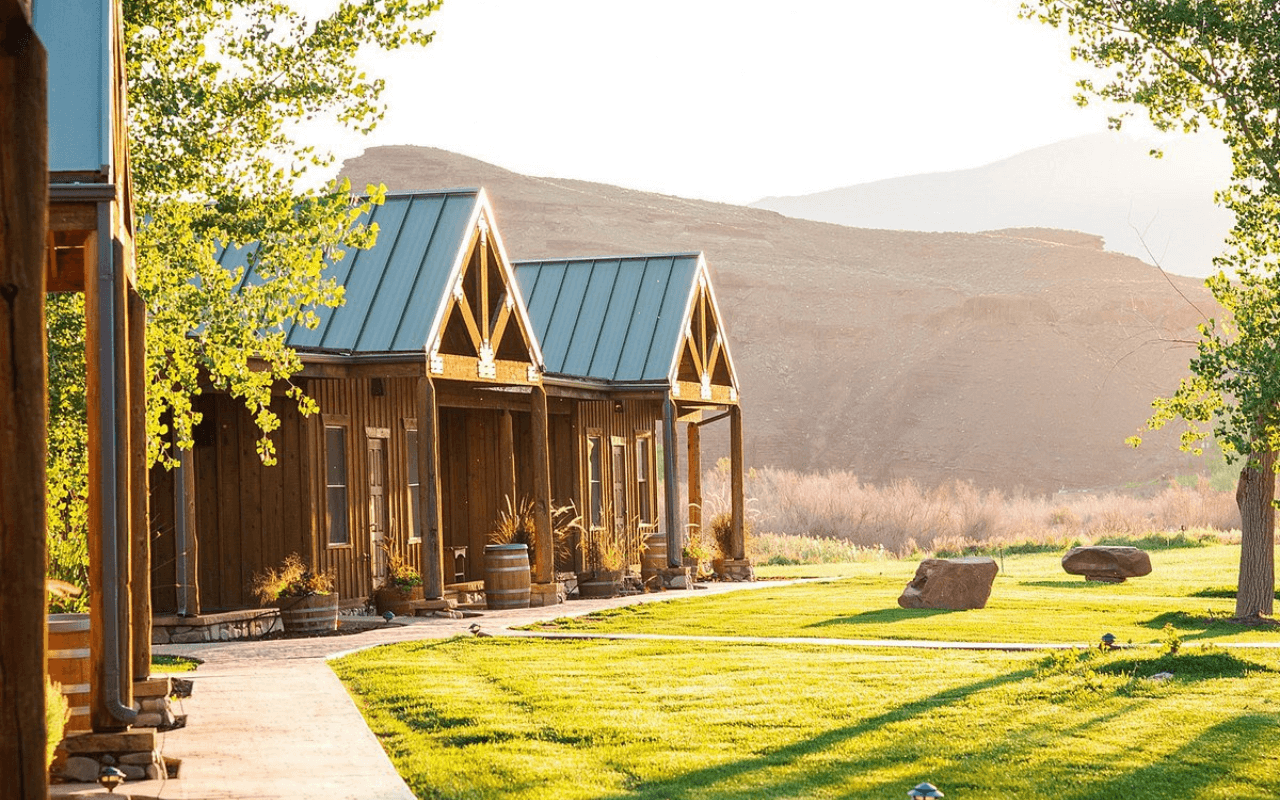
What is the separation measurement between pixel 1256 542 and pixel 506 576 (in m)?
9.65

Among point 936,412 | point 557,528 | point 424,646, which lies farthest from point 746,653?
point 936,412

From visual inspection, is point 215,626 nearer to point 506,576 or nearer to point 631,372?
point 506,576

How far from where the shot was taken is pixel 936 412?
8194cm

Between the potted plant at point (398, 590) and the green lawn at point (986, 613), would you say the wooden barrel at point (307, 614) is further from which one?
the green lawn at point (986, 613)

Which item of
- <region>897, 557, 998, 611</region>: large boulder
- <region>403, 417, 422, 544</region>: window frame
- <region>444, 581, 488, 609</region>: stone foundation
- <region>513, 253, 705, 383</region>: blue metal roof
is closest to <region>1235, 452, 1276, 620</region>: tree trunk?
<region>897, 557, 998, 611</region>: large boulder

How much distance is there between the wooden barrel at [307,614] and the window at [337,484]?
2056 millimetres

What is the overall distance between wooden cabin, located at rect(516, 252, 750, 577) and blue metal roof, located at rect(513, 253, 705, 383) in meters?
0.02

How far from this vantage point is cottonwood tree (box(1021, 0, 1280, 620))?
14703mm

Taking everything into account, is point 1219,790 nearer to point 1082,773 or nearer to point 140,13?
point 1082,773

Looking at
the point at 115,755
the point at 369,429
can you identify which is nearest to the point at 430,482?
the point at 369,429

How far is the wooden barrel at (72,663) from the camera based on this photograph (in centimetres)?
861

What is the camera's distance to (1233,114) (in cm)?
1617

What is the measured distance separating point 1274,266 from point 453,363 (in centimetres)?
967

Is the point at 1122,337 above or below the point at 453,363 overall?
above
